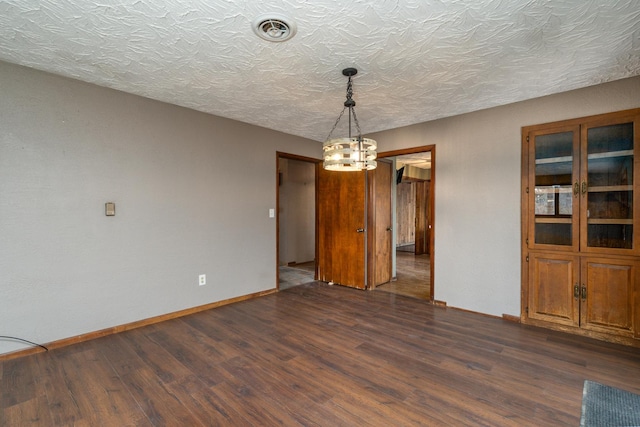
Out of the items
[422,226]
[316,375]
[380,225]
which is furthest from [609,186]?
[422,226]

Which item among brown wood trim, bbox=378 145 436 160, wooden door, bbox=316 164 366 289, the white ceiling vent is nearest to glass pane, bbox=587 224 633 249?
brown wood trim, bbox=378 145 436 160

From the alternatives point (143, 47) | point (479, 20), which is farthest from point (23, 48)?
point (479, 20)

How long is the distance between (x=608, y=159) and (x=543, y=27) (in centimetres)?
176

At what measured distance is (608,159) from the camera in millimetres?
2902

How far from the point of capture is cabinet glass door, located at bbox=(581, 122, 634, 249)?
9.21 feet

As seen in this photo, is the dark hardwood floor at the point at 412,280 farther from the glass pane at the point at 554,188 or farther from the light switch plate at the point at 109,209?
the light switch plate at the point at 109,209

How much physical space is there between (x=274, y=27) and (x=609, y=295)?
3.81 m

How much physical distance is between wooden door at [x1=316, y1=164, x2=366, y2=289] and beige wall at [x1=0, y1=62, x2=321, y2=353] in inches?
55.7

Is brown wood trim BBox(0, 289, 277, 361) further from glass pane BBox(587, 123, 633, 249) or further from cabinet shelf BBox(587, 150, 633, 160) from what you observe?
cabinet shelf BBox(587, 150, 633, 160)

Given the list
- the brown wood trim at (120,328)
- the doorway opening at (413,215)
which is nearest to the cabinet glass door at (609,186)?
the doorway opening at (413,215)

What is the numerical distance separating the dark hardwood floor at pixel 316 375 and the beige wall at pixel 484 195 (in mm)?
469

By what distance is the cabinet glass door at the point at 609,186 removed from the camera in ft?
9.21

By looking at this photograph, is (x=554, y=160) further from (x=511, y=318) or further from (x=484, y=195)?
(x=511, y=318)

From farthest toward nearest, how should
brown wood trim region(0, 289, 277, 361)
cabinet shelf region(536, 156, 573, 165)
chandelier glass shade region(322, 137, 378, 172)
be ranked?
cabinet shelf region(536, 156, 573, 165)
brown wood trim region(0, 289, 277, 361)
chandelier glass shade region(322, 137, 378, 172)
